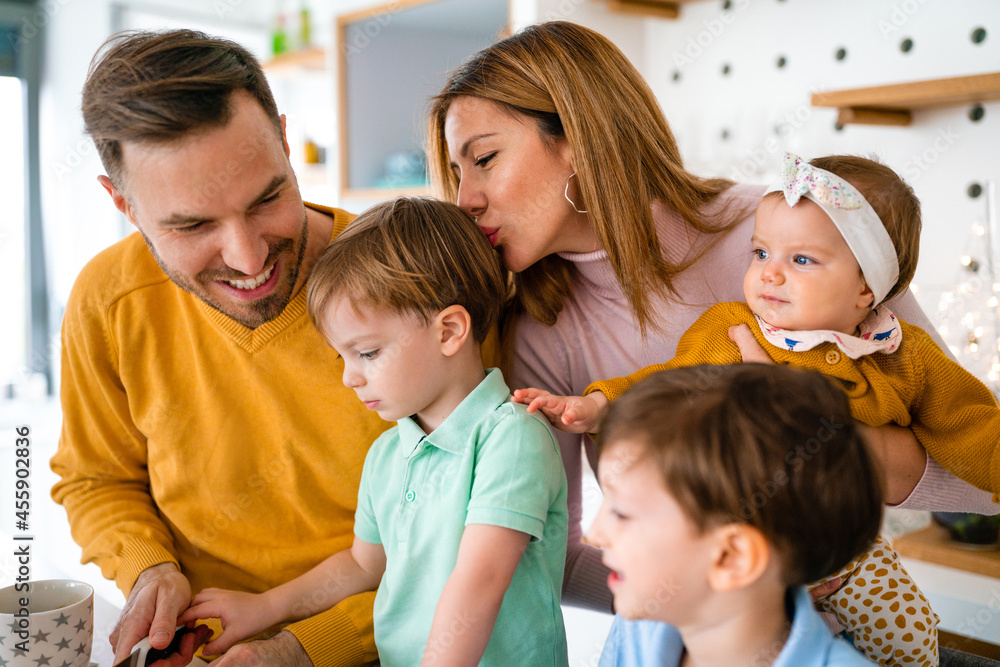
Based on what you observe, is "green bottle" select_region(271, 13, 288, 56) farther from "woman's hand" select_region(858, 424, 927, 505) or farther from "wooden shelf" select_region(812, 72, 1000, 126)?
"woman's hand" select_region(858, 424, 927, 505)

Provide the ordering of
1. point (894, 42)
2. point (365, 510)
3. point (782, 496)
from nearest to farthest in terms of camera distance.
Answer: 1. point (782, 496)
2. point (365, 510)
3. point (894, 42)

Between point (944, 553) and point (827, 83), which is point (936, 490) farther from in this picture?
point (827, 83)

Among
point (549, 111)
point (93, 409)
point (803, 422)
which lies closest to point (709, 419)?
point (803, 422)

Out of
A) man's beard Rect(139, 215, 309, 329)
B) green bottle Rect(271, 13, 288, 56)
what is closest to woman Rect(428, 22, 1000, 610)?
man's beard Rect(139, 215, 309, 329)

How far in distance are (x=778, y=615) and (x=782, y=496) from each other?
0.17 meters

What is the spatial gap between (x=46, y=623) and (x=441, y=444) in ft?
1.62

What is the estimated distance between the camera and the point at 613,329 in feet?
4.75

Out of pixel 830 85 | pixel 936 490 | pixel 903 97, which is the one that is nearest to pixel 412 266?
pixel 936 490

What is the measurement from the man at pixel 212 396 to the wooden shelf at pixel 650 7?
1475 mm

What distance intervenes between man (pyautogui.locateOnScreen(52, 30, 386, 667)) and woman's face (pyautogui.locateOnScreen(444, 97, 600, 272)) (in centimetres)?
26

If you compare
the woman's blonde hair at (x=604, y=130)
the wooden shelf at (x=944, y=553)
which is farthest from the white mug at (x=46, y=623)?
the wooden shelf at (x=944, y=553)

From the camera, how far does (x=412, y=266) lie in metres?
Result: 1.05

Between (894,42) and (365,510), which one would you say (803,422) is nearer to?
(365,510)

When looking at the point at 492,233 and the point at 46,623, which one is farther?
the point at 492,233
